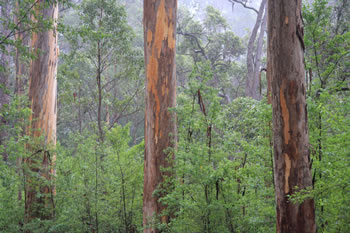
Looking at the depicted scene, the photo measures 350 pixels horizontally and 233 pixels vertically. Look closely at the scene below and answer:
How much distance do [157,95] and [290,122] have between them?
247cm

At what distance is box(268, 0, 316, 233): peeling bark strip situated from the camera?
2.53m

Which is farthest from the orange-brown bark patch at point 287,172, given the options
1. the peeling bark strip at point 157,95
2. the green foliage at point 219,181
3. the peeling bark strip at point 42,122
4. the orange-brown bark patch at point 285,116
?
the peeling bark strip at point 42,122

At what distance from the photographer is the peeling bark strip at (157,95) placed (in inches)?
177

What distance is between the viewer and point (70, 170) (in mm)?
5523

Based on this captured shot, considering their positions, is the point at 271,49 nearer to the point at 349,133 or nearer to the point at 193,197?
the point at 349,133

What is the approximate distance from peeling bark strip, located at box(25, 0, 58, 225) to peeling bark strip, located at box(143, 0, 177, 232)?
178 centimetres

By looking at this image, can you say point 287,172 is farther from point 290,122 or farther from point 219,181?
point 219,181

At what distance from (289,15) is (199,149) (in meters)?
1.66

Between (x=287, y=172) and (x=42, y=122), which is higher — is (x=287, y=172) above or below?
below

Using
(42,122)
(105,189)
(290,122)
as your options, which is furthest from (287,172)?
(42,122)

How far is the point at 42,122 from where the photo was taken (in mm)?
6320

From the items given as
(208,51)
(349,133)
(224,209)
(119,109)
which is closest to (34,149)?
(224,209)

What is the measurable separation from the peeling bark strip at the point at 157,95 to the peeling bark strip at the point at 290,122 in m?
1.96

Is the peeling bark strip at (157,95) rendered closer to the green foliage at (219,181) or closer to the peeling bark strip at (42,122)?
the green foliage at (219,181)
